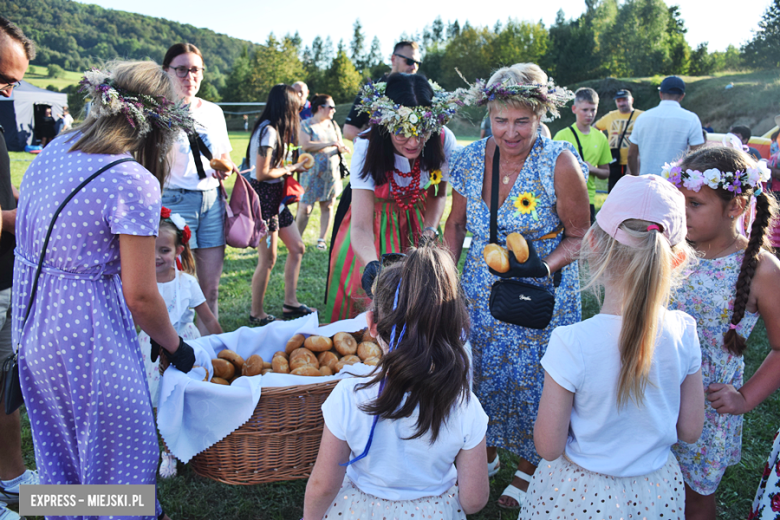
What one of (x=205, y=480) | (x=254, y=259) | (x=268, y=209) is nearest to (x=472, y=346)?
(x=205, y=480)

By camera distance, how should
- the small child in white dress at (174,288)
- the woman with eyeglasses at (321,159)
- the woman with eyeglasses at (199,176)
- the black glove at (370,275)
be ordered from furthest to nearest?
the woman with eyeglasses at (321,159) → the woman with eyeglasses at (199,176) → the small child in white dress at (174,288) → the black glove at (370,275)

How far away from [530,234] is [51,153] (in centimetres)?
189

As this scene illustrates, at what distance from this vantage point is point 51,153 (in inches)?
63.9

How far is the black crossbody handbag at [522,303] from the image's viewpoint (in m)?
2.07

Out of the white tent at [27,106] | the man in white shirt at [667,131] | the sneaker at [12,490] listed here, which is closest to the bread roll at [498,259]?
the sneaker at [12,490]

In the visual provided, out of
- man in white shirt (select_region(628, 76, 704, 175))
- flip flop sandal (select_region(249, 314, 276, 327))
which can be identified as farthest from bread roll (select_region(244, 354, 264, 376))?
man in white shirt (select_region(628, 76, 704, 175))

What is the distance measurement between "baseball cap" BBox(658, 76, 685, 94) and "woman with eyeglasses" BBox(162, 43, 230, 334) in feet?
15.8

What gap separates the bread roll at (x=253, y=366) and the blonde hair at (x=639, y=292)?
1.63 m

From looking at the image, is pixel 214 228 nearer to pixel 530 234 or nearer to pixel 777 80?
pixel 530 234

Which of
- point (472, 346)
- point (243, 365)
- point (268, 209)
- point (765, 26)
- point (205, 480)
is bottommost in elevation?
point (205, 480)

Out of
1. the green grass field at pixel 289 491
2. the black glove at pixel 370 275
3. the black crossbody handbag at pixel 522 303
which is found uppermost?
the black glove at pixel 370 275

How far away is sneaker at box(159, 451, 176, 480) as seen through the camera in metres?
2.58

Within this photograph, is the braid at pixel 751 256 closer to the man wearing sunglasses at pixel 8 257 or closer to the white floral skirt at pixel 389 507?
the white floral skirt at pixel 389 507

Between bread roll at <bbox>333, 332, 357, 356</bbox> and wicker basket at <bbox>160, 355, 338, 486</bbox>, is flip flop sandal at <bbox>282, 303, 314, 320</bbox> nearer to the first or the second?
bread roll at <bbox>333, 332, 357, 356</bbox>
